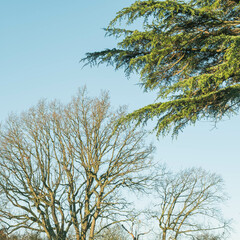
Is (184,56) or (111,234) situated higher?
(184,56)

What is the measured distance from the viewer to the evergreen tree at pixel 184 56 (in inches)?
290

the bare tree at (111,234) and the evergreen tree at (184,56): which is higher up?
the evergreen tree at (184,56)

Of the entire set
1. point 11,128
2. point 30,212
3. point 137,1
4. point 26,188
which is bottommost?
point 30,212

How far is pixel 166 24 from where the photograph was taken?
26.1 ft

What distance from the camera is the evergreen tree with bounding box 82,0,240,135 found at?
24.1 ft

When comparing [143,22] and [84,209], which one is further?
[84,209]

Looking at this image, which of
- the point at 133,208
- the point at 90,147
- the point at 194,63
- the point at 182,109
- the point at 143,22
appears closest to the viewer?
the point at 182,109

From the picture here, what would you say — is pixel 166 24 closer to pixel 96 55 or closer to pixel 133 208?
pixel 96 55

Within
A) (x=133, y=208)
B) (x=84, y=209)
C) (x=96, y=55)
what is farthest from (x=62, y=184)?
(x=96, y=55)

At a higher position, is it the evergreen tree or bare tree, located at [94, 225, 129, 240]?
the evergreen tree

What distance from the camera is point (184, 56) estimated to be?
8.63 metres

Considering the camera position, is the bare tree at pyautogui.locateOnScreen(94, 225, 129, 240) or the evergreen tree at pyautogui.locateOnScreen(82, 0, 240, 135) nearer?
the evergreen tree at pyautogui.locateOnScreen(82, 0, 240, 135)

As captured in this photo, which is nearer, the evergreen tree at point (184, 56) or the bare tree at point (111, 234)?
the evergreen tree at point (184, 56)

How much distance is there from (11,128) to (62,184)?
15.7 ft
